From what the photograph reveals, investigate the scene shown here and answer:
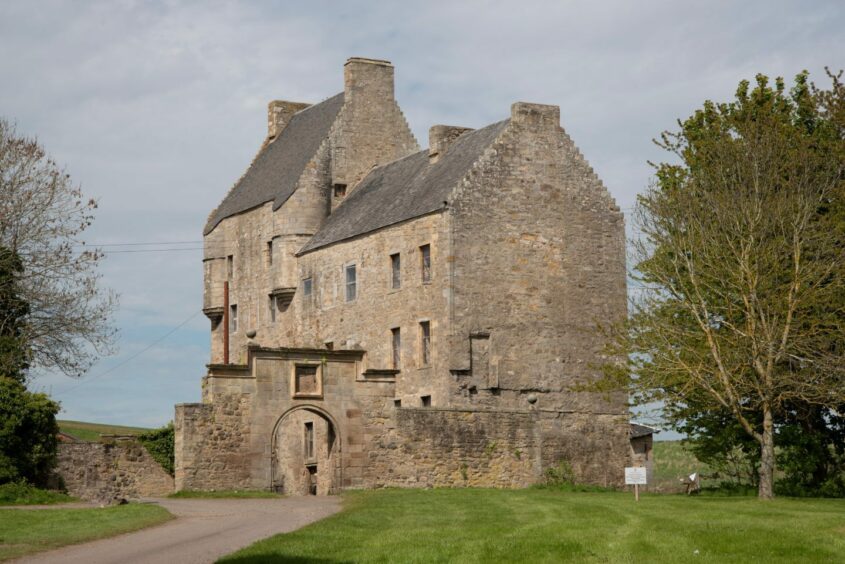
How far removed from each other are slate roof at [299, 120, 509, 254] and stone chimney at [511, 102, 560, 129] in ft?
3.09

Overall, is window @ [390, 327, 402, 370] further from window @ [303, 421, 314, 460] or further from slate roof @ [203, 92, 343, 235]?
slate roof @ [203, 92, 343, 235]

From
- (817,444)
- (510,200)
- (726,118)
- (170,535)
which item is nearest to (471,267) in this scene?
(510,200)

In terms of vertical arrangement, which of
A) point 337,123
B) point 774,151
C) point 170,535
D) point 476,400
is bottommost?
point 170,535

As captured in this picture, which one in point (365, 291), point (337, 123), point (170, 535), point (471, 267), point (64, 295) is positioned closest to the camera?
point (170, 535)

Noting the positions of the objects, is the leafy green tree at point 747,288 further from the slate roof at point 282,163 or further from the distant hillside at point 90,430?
the distant hillside at point 90,430

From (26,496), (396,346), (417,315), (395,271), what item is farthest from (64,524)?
(395,271)

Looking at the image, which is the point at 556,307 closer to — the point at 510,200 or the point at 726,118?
the point at 510,200

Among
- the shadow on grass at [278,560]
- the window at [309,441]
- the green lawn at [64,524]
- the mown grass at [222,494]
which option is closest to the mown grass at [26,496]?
the green lawn at [64,524]

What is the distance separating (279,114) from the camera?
64.4 m

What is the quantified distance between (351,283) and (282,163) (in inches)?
→ 418

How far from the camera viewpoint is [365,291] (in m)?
48.3

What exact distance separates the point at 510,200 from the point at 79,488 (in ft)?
52.3

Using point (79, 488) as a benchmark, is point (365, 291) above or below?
above

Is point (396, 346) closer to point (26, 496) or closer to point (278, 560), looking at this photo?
point (26, 496)
